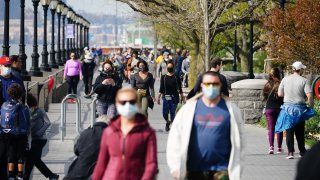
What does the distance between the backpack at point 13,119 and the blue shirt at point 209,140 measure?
4.36 m

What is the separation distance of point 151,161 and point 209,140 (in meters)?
1.03

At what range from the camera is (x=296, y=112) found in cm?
1656

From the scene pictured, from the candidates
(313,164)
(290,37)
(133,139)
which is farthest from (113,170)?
(290,37)

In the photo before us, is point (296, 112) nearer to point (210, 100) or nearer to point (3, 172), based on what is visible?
point (3, 172)

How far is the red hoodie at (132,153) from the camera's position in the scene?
8461 millimetres

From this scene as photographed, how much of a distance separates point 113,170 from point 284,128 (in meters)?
8.64

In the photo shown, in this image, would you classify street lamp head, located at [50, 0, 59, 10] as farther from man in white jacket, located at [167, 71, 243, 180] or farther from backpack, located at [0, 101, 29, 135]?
man in white jacket, located at [167, 71, 243, 180]

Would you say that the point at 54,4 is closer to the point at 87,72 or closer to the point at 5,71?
the point at 87,72

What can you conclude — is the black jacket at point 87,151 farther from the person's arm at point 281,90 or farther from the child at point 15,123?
the person's arm at point 281,90

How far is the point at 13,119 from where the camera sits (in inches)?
523

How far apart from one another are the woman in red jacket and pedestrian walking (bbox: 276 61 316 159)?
26.6 ft

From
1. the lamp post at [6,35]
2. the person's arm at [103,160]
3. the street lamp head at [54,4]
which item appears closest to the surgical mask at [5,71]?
the person's arm at [103,160]

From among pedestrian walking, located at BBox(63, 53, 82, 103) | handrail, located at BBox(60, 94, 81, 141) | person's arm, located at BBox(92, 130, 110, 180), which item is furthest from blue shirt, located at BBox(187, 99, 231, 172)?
pedestrian walking, located at BBox(63, 53, 82, 103)

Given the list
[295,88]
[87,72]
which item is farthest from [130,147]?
[87,72]
